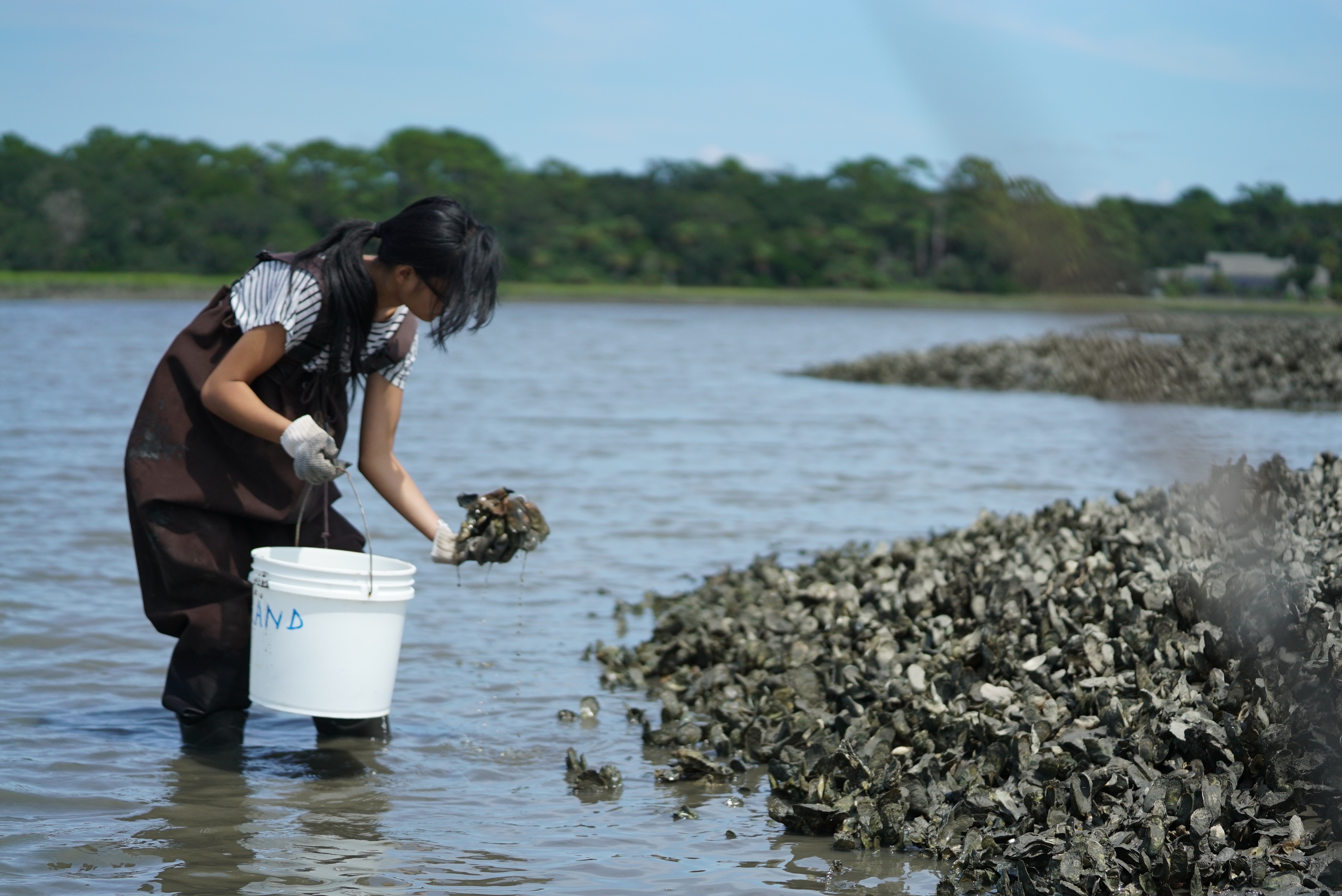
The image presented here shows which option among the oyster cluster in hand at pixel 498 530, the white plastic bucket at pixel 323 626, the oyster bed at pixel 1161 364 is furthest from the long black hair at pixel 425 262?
the oyster bed at pixel 1161 364

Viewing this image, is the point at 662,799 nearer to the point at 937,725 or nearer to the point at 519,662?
the point at 937,725

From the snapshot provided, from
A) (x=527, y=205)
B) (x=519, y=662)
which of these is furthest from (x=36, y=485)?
(x=527, y=205)

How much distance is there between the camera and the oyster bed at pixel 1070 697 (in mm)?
3400

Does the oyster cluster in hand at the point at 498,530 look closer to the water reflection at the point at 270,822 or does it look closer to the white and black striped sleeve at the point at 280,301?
the white and black striped sleeve at the point at 280,301

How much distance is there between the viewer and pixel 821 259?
100688 millimetres

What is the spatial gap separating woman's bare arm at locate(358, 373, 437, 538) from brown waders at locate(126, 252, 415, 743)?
9 centimetres

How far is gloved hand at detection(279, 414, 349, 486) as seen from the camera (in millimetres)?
3689

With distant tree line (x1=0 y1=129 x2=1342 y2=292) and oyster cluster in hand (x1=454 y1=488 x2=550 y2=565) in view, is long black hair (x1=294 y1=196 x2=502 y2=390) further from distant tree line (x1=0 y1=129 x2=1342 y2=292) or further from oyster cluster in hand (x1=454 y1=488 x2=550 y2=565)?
distant tree line (x1=0 y1=129 x2=1342 y2=292)

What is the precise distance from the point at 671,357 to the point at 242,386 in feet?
108

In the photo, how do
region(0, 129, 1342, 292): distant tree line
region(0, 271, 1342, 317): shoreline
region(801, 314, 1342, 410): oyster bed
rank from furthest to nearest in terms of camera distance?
1. region(0, 129, 1342, 292): distant tree line
2. region(0, 271, 1342, 317): shoreline
3. region(801, 314, 1342, 410): oyster bed

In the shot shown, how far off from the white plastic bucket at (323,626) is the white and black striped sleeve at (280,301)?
27.8 inches

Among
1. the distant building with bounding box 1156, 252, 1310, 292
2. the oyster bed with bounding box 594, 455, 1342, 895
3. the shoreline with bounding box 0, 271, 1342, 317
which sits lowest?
the oyster bed with bounding box 594, 455, 1342, 895

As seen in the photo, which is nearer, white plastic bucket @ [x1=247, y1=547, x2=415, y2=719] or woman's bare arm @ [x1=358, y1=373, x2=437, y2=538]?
white plastic bucket @ [x1=247, y1=547, x2=415, y2=719]

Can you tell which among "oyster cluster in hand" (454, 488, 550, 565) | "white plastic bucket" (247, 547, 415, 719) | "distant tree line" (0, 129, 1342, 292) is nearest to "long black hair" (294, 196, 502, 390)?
"oyster cluster in hand" (454, 488, 550, 565)
